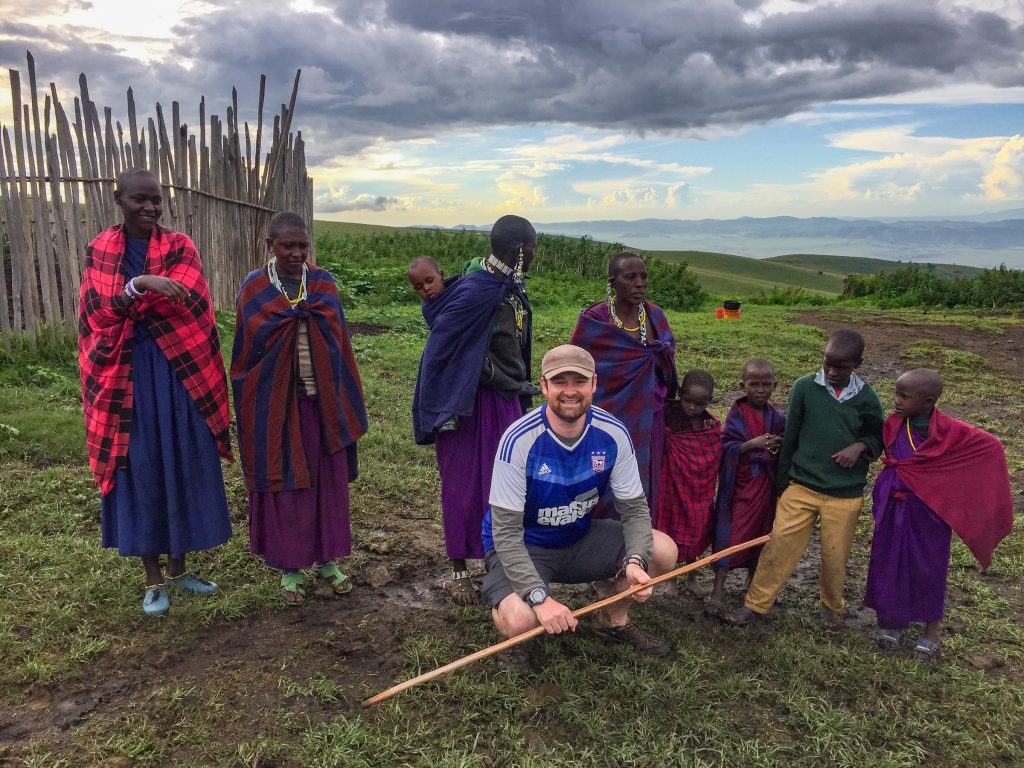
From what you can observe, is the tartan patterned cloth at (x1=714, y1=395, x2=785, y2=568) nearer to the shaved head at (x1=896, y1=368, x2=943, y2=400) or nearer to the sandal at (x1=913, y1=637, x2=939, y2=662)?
the shaved head at (x1=896, y1=368, x2=943, y2=400)

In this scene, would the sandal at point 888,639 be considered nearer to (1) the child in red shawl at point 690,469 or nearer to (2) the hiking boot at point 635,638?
(1) the child in red shawl at point 690,469

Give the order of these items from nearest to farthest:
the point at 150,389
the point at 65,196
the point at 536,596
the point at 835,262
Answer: the point at 536,596 → the point at 150,389 → the point at 65,196 → the point at 835,262

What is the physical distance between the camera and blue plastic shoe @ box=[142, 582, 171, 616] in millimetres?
3598

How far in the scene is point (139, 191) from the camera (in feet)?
11.1

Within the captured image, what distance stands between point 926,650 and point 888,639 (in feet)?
0.53

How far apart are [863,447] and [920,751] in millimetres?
1307

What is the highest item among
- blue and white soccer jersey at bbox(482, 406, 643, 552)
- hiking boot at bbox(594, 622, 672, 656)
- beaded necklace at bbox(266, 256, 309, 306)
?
beaded necklace at bbox(266, 256, 309, 306)

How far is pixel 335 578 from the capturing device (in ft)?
12.9

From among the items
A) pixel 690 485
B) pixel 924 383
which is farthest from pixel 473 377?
pixel 924 383

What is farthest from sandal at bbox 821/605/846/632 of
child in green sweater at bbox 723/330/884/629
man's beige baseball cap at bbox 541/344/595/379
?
man's beige baseball cap at bbox 541/344/595/379

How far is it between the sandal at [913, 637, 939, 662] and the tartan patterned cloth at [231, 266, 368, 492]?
2.93m

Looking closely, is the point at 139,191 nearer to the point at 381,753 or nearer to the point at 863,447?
the point at 381,753

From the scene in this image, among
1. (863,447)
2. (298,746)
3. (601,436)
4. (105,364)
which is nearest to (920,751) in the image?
(863,447)

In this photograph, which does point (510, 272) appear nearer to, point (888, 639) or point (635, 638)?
point (635, 638)
